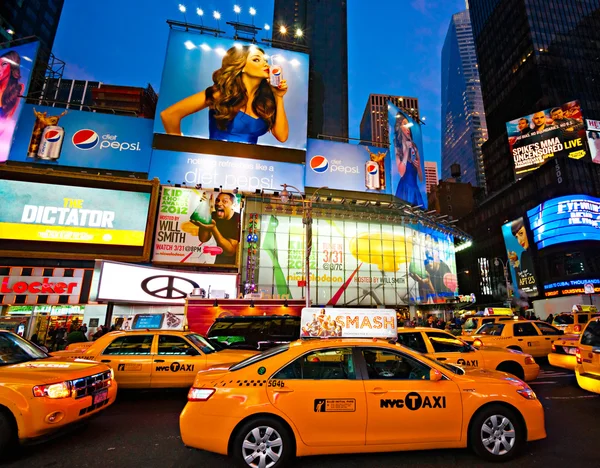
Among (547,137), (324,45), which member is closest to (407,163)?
(547,137)

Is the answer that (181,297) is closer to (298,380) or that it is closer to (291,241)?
(291,241)

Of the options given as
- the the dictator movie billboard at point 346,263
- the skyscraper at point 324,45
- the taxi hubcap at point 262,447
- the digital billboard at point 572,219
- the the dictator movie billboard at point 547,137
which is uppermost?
the skyscraper at point 324,45

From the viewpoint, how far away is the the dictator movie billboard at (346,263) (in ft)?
113

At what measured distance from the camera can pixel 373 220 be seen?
126 ft

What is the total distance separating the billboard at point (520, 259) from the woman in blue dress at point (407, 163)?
2051 centimetres

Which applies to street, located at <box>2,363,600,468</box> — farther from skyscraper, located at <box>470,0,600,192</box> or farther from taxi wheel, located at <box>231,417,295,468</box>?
skyscraper, located at <box>470,0,600,192</box>

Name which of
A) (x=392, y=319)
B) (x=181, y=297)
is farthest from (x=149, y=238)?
(x=392, y=319)

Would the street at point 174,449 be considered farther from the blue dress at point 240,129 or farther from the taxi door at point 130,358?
the blue dress at point 240,129

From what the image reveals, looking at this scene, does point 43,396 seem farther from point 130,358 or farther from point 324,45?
point 324,45

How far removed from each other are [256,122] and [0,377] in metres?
35.9

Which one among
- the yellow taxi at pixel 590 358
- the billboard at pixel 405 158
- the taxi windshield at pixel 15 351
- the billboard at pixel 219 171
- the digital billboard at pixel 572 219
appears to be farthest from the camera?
the digital billboard at pixel 572 219

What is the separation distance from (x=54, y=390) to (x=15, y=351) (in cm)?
199

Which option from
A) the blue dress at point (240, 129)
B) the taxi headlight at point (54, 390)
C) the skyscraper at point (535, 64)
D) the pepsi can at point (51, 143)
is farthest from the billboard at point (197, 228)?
the skyscraper at point (535, 64)

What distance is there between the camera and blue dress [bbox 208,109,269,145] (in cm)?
3600
